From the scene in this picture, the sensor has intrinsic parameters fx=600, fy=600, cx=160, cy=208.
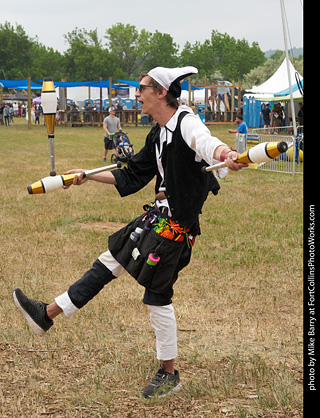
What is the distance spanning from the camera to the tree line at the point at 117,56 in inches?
3915

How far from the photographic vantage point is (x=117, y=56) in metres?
105

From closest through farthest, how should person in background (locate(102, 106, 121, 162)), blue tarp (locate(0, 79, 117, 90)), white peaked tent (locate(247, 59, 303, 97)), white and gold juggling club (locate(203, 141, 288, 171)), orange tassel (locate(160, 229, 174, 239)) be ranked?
white and gold juggling club (locate(203, 141, 288, 171)) → orange tassel (locate(160, 229, 174, 239)) → person in background (locate(102, 106, 121, 162)) → white peaked tent (locate(247, 59, 303, 97)) → blue tarp (locate(0, 79, 117, 90))

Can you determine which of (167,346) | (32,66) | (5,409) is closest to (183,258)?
(167,346)

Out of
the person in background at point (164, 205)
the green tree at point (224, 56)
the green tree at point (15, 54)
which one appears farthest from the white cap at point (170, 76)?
the green tree at point (224, 56)

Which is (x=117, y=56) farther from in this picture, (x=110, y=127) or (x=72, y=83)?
(x=110, y=127)

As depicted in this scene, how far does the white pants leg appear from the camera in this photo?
4.13 m

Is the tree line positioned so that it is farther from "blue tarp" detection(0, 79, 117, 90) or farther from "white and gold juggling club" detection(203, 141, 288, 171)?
"white and gold juggling club" detection(203, 141, 288, 171)

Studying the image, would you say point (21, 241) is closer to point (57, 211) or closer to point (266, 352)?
point (57, 211)

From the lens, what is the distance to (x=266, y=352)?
193 inches

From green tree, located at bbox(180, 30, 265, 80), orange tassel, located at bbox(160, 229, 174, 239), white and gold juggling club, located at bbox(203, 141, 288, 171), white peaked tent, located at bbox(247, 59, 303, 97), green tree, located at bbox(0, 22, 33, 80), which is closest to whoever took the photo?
white and gold juggling club, located at bbox(203, 141, 288, 171)

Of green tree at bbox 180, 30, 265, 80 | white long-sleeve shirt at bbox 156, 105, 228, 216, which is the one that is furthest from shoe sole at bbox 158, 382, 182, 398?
green tree at bbox 180, 30, 265, 80

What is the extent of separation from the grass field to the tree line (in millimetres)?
71166

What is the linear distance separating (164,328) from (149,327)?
1.42 m
